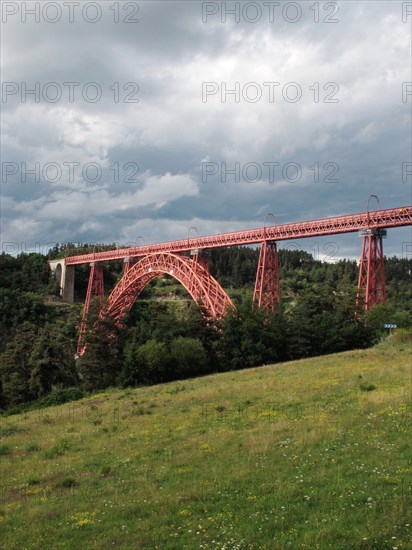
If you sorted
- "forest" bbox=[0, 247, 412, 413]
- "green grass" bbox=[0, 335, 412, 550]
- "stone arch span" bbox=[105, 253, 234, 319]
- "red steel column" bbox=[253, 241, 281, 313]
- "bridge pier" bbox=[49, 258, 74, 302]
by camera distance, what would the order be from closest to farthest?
"green grass" bbox=[0, 335, 412, 550], "forest" bbox=[0, 247, 412, 413], "red steel column" bbox=[253, 241, 281, 313], "stone arch span" bbox=[105, 253, 234, 319], "bridge pier" bbox=[49, 258, 74, 302]

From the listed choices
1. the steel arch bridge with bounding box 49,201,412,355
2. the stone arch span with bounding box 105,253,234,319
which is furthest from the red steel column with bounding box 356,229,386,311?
the stone arch span with bounding box 105,253,234,319

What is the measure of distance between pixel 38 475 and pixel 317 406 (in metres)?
9.00

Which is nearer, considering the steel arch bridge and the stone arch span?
the steel arch bridge

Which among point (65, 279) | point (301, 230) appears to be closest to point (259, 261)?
point (301, 230)

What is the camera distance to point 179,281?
54.2 metres

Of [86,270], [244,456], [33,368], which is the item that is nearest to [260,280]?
[33,368]

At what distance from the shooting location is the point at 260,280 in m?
44.2

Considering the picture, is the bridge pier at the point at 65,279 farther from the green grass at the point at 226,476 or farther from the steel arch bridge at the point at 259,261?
the green grass at the point at 226,476

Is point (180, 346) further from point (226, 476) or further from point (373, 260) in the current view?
point (226, 476)

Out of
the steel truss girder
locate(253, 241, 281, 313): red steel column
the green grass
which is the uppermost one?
the steel truss girder

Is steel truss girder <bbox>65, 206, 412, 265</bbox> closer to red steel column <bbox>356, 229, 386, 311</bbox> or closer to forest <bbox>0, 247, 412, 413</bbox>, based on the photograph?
red steel column <bbox>356, 229, 386, 311</bbox>

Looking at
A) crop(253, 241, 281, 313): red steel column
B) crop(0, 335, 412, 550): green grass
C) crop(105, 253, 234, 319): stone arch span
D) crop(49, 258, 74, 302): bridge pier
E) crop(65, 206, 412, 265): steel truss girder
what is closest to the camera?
crop(0, 335, 412, 550): green grass

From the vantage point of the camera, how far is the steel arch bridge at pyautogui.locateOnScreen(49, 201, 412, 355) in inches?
1415

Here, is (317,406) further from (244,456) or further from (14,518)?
(14,518)
